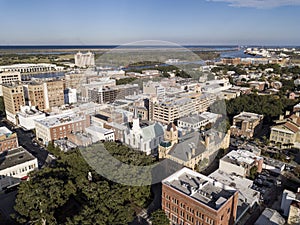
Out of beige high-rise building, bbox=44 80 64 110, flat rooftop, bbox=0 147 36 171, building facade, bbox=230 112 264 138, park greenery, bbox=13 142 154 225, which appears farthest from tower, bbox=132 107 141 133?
beige high-rise building, bbox=44 80 64 110

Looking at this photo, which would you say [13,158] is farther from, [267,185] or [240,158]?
[267,185]

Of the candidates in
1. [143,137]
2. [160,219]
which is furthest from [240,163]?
[143,137]

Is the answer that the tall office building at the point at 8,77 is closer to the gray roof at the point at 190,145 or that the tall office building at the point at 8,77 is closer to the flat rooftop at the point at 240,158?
the gray roof at the point at 190,145

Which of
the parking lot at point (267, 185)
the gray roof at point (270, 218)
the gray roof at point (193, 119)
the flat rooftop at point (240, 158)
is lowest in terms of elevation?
the parking lot at point (267, 185)

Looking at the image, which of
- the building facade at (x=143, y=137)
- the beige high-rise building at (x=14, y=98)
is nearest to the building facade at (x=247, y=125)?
the building facade at (x=143, y=137)

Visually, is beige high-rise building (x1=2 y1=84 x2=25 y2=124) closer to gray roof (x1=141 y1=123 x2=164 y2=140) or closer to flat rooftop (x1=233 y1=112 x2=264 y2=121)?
gray roof (x1=141 y1=123 x2=164 y2=140)

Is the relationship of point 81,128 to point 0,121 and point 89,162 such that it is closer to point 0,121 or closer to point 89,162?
point 89,162
